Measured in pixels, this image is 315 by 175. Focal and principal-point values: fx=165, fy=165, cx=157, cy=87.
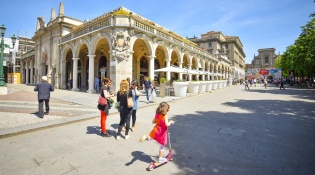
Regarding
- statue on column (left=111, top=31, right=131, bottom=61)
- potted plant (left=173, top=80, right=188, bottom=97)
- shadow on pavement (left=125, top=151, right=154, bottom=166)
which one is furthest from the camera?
potted plant (left=173, top=80, right=188, bottom=97)

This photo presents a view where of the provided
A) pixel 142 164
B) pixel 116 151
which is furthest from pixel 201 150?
pixel 116 151

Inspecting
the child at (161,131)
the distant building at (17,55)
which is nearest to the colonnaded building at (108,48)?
the child at (161,131)

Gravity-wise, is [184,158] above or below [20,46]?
below

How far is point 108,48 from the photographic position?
71.6 ft

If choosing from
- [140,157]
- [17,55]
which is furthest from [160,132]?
[17,55]

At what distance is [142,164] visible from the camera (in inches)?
123

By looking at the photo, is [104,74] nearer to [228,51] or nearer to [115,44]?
[115,44]

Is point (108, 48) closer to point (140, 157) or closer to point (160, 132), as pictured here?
point (140, 157)

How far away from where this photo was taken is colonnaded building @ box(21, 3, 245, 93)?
46.0ft

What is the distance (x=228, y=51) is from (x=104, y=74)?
52.9 m

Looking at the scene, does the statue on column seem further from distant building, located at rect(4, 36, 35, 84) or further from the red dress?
distant building, located at rect(4, 36, 35, 84)

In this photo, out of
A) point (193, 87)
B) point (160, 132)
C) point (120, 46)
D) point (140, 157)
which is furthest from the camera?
point (193, 87)

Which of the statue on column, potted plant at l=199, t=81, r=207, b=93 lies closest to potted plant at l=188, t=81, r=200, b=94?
potted plant at l=199, t=81, r=207, b=93

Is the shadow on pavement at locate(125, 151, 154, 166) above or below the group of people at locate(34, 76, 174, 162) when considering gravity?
below
